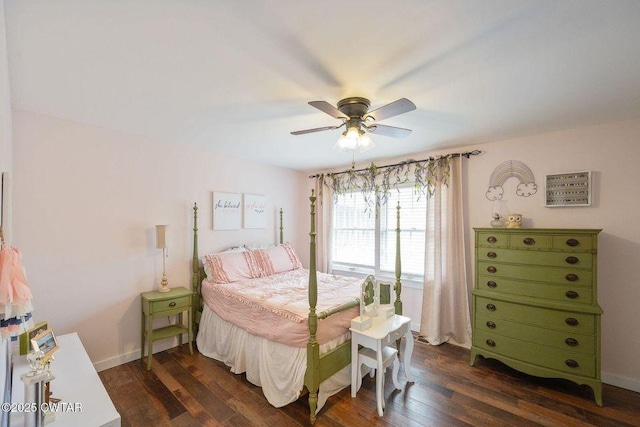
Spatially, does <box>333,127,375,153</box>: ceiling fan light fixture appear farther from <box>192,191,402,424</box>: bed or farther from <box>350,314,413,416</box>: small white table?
<box>350,314,413,416</box>: small white table

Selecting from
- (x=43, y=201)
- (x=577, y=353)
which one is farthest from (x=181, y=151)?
(x=577, y=353)

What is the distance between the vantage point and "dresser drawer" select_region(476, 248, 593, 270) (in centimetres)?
238

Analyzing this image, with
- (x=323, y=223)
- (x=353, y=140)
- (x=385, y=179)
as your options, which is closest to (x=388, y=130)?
(x=353, y=140)

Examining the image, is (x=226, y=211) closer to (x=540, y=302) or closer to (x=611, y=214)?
(x=540, y=302)

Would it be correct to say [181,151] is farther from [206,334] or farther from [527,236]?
[527,236]

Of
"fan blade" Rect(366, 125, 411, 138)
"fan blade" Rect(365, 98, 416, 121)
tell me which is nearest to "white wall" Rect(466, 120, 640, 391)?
"fan blade" Rect(366, 125, 411, 138)

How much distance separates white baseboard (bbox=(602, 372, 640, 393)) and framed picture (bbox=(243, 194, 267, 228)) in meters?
4.14

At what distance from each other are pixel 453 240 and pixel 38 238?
416 centimetres

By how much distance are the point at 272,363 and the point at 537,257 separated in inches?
101

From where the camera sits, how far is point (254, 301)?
261 cm

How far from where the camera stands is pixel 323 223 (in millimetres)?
4621

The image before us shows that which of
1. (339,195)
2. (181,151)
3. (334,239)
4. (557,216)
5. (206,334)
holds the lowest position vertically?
(206,334)

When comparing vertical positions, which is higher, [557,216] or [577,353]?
[557,216]

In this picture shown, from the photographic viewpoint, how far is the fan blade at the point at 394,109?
5.51ft
